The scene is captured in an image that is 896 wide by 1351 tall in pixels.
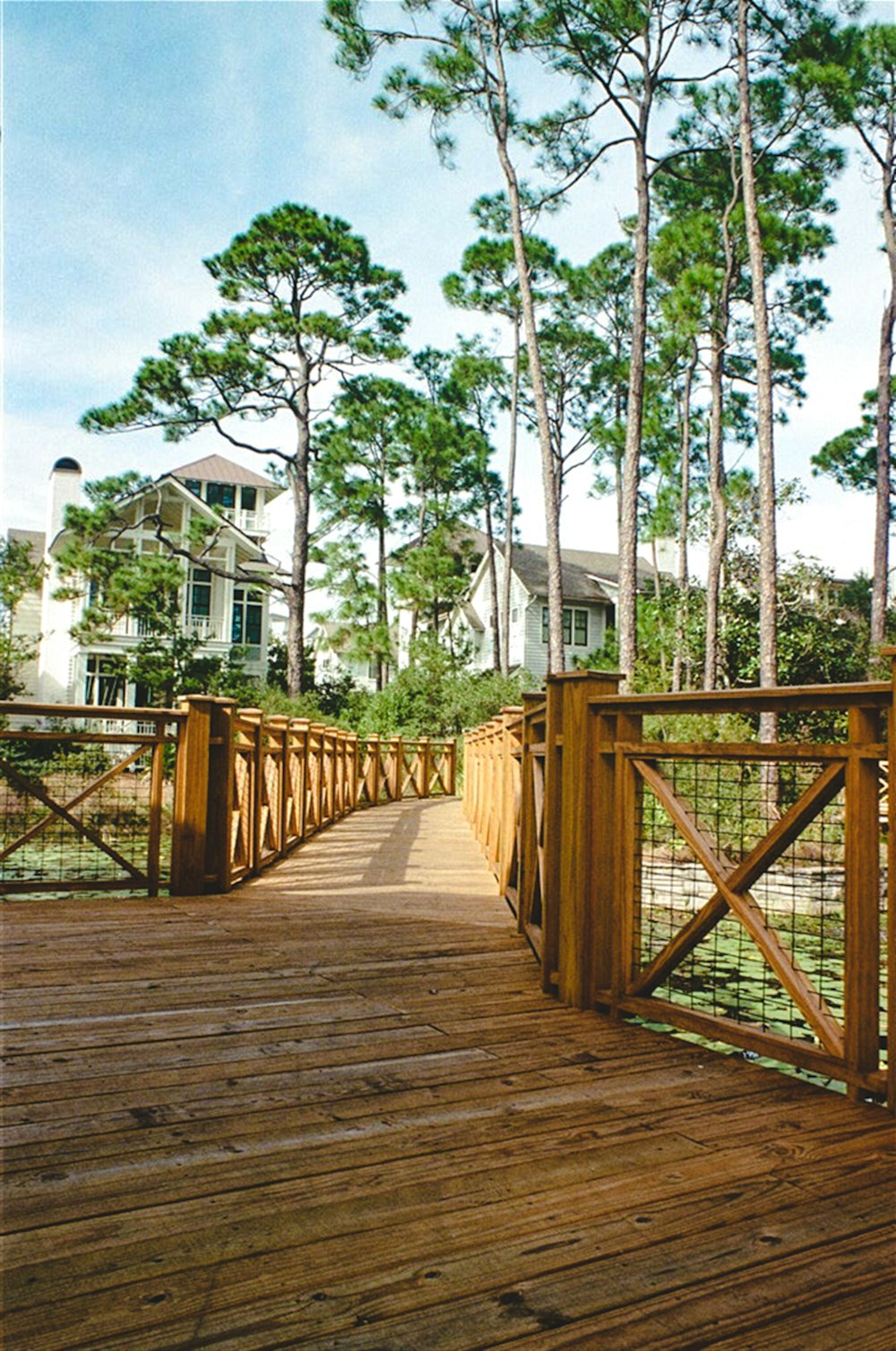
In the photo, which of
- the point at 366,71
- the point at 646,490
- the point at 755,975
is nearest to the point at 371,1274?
the point at 755,975

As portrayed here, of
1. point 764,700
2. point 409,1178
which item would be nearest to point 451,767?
point 764,700

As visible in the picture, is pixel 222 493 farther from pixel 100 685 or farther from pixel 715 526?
pixel 715 526

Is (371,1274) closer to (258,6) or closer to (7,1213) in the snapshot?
(7,1213)

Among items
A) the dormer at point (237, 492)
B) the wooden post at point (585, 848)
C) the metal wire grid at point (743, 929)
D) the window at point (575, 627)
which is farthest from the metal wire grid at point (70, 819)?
the window at point (575, 627)

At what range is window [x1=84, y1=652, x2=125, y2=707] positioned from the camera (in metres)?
23.8

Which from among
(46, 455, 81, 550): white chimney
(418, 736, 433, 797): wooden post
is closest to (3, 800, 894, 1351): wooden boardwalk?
(418, 736, 433, 797): wooden post

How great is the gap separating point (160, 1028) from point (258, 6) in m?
10.4

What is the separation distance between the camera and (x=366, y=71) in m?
16.6

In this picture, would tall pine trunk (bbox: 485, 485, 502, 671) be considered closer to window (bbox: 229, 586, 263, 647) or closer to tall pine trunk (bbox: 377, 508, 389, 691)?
tall pine trunk (bbox: 377, 508, 389, 691)

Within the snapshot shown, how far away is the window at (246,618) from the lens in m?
25.5

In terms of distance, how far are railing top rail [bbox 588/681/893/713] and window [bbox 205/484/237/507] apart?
86.2ft

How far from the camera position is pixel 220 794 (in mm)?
5621

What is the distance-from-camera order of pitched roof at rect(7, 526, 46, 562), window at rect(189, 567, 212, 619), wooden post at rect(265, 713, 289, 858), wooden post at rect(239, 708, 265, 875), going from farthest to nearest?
1. pitched roof at rect(7, 526, 46, 562)
2. window at rect(189, 567, 212, 619)
3. wooden post at rect(265, 713, 289, 858)
4. wooden post at rect(239, 708, 265, 875)

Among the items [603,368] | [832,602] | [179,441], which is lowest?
[832,602]
